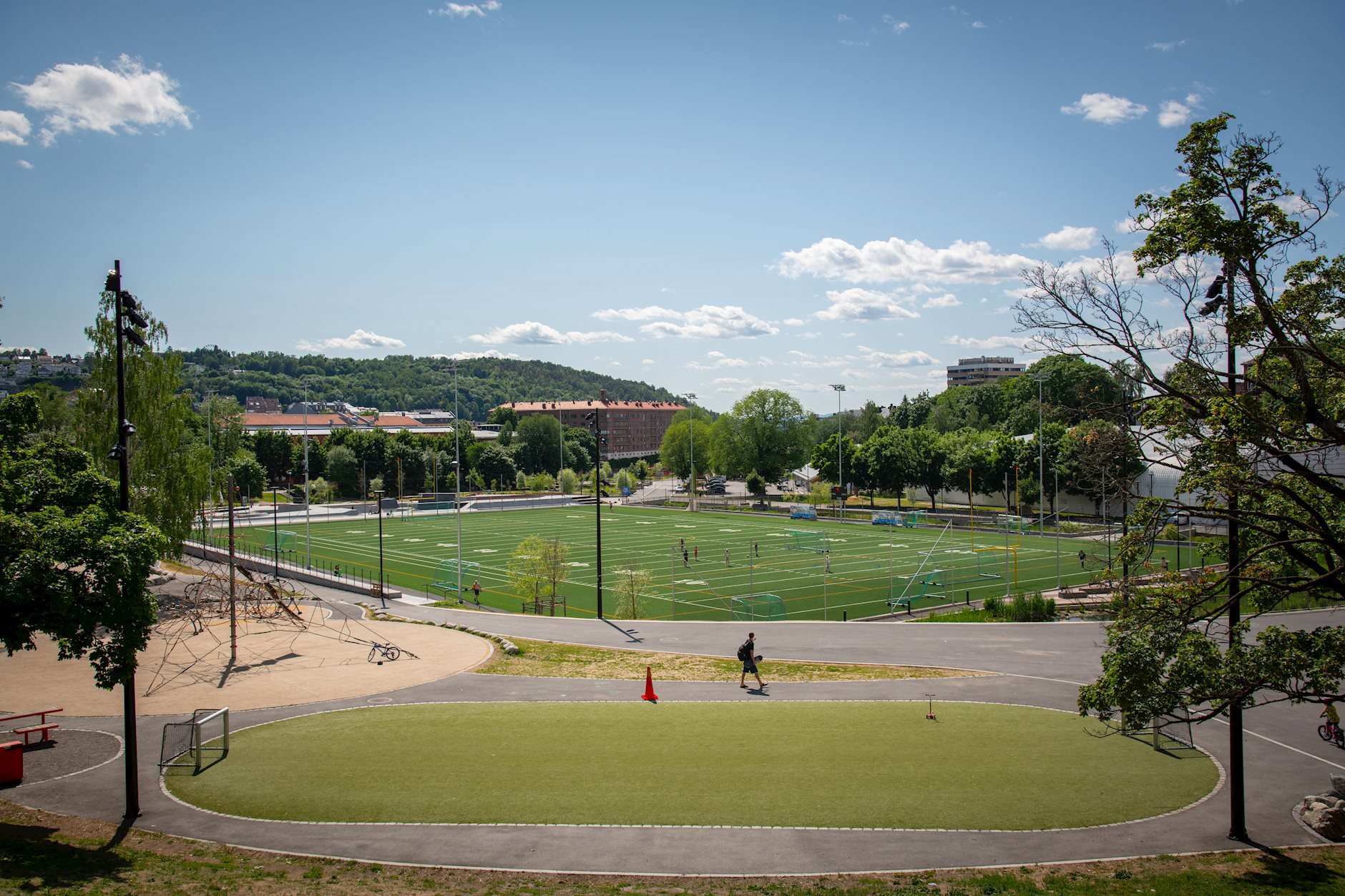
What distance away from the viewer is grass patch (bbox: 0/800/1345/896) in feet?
32.5

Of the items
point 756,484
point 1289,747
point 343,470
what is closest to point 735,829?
point 1289,747

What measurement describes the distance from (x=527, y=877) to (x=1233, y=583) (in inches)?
412

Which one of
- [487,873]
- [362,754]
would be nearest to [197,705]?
[362,754]

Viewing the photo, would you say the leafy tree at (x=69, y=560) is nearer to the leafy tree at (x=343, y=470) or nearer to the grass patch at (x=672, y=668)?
the grass patch at (x=672, y=668)

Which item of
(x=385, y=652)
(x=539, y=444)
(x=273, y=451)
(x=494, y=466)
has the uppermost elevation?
A: (x=539, y=444)

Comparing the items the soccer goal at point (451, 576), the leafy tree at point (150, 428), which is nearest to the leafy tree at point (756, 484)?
the soccer goal at point (451, 576)

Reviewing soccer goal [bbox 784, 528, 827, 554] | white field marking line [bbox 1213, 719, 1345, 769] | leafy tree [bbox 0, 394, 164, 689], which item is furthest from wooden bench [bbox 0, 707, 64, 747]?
soccer goal [bbox 784, 528, 827, 554]

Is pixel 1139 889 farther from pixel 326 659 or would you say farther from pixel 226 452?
pixel 226 452

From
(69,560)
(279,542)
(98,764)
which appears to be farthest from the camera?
(279,542)

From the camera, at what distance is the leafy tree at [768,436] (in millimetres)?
103562

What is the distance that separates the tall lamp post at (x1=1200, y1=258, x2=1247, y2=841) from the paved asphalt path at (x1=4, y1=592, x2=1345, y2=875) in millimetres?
415

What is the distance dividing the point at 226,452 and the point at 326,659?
267 ft

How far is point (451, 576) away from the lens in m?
47.3

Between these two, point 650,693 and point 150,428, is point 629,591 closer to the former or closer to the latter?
point 650,693
